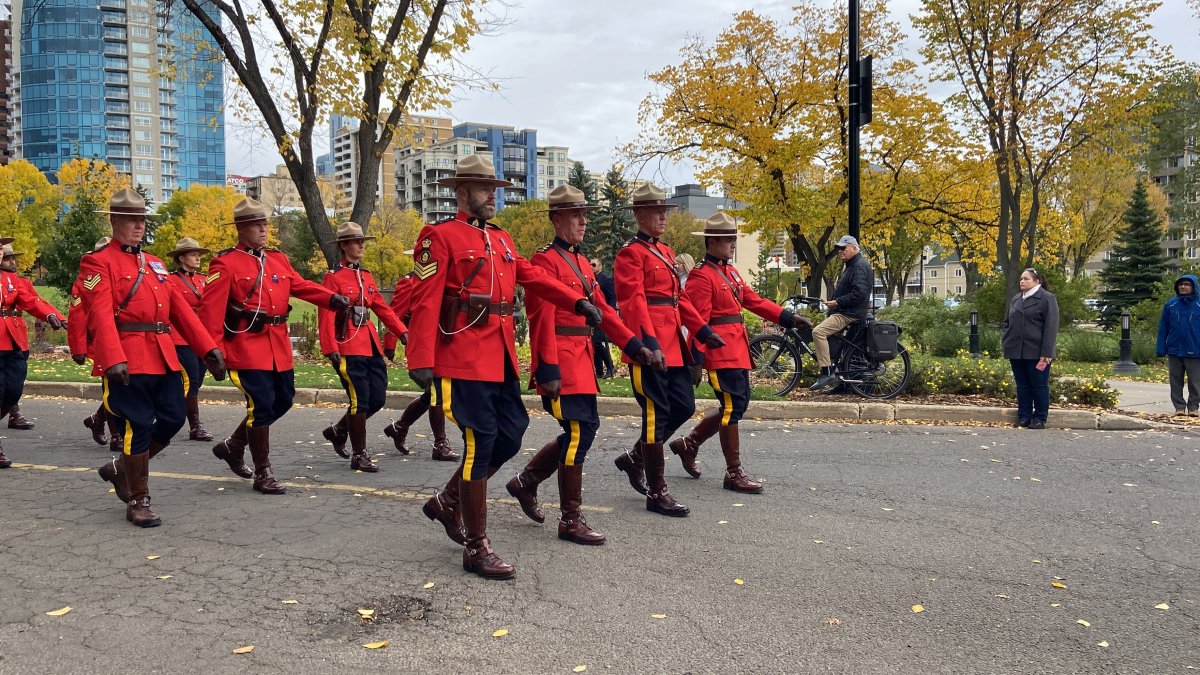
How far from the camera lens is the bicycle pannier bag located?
37.9 ft

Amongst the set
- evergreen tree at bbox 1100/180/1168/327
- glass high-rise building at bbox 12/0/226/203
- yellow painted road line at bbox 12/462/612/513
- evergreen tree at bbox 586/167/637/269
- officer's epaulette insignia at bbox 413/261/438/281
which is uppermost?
glass high-rise building at bbox 12/0/226/203

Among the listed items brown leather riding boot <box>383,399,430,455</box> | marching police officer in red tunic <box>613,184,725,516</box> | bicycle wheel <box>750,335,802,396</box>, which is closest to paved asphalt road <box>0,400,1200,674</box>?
marching police officer in red tunic <box>613,184,725,516</box>

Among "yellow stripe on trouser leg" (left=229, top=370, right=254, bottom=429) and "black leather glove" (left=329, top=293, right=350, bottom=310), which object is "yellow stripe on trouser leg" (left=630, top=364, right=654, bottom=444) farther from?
"yellow stripe on trouser leg" (left=229, top=370, right=254, bottom=429)

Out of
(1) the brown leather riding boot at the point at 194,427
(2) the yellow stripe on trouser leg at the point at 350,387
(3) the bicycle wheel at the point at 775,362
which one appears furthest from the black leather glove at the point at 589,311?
(3) the bicycle wheel at the point at 775,362

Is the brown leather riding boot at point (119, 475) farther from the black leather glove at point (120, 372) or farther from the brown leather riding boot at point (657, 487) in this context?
the brown leather riding boot at point (657, 487)

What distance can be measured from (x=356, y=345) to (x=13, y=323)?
356 cm

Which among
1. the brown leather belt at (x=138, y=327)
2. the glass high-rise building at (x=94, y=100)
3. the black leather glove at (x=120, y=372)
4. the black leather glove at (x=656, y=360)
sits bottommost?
the black leather glove at (x=120, y=372)

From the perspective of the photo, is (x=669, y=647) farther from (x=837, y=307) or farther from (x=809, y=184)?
(x=809, y=184)

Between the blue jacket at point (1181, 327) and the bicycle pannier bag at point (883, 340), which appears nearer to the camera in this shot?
the blue jacket at point (1181, 327)

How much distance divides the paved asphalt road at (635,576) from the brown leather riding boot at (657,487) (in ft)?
Answer: 0.47

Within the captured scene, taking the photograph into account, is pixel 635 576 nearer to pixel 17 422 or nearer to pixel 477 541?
pixel 477 541

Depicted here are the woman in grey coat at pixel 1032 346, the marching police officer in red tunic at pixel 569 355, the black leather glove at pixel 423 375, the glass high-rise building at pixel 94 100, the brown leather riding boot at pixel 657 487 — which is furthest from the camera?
the glass high-rise building at pixel 94 100

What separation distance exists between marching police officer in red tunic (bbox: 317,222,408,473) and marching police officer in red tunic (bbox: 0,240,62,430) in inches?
123

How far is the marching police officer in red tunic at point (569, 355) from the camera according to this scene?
17.5ft
